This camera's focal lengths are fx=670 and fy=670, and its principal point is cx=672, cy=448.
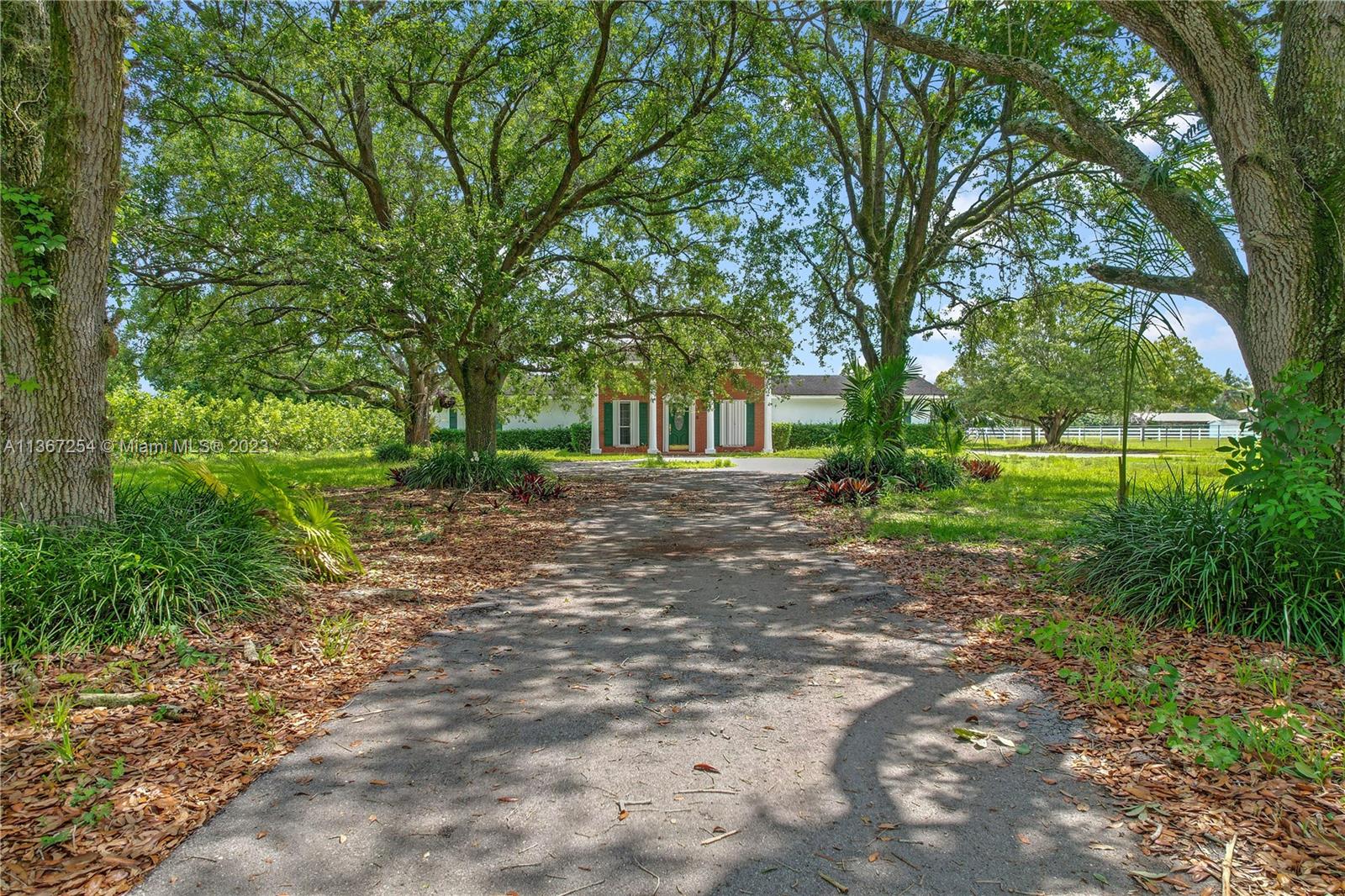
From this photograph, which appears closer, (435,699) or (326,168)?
(435,699)

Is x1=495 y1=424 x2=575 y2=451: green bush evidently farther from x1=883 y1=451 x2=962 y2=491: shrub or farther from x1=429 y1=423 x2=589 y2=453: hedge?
x1=883 y1=451 x2=962 y2=491: shrub

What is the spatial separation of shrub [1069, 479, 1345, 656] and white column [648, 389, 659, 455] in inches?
854

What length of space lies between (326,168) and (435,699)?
501 inches

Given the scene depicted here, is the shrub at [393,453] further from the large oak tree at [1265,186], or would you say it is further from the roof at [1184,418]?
the roof at [1184,418]

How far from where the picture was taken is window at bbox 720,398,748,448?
2744 cm

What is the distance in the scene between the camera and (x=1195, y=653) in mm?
3867

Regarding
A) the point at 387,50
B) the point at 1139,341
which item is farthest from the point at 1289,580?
the point at 387,50

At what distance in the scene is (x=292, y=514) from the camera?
561 cm

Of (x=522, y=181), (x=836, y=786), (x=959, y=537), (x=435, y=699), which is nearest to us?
(x=836, y=786)

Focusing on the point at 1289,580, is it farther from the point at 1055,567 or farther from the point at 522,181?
the point at 522,181

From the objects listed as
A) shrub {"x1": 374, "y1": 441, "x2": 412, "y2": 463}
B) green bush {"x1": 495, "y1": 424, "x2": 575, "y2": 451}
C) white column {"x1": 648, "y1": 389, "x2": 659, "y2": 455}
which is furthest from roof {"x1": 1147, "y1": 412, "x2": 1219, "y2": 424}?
shrub {"x1": 374, "y1": 441, "x2": 412, "y2": 463}

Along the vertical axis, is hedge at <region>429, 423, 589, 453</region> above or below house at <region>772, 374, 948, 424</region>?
below

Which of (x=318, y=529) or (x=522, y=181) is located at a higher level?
(x=522, y=181)

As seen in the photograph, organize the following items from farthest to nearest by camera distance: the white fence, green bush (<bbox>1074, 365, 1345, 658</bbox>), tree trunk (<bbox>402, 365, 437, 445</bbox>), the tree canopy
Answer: the white fence → the tree canopy → tree trunk (<bbox>402, 365, 437, 445</bbox>) → green bush (<bbox>1074, 365, 1345, 658</bbox>)
